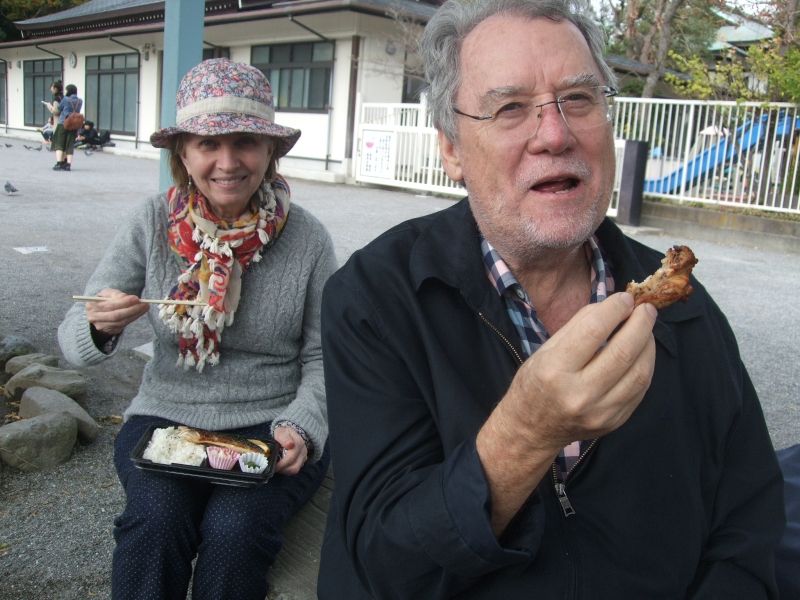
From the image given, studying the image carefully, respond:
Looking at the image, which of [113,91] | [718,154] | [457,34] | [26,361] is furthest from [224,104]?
[113,91]

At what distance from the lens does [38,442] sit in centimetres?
311

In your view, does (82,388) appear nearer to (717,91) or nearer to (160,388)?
(160,388)

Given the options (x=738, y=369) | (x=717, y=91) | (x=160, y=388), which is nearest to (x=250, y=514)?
(x=160, y=388)

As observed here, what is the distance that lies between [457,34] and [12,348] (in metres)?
3.50

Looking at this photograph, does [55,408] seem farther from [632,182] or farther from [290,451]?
[632,182]

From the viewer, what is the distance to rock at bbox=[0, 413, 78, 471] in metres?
3.07

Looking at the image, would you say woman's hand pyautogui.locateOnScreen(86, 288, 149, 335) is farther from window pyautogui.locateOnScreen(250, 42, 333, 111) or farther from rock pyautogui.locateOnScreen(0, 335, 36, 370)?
window pyautogui.locateOnScreen(250, 42, 333, 111)

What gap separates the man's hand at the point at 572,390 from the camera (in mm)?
1117

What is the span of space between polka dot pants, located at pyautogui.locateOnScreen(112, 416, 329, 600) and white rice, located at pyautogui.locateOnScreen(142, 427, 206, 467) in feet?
0.17

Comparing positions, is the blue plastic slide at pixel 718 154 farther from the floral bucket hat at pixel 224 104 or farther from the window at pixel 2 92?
the window at pixel 2 92

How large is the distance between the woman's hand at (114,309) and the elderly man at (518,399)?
851 millimetres

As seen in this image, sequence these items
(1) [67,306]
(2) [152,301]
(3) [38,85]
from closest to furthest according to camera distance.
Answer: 1. (2) [152,301]
2. (1) [67,306]
3. (3) [38,85]

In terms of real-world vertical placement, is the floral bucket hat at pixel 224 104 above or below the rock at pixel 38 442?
above

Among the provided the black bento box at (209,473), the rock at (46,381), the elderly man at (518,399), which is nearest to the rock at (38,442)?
the rock at (46,381)
